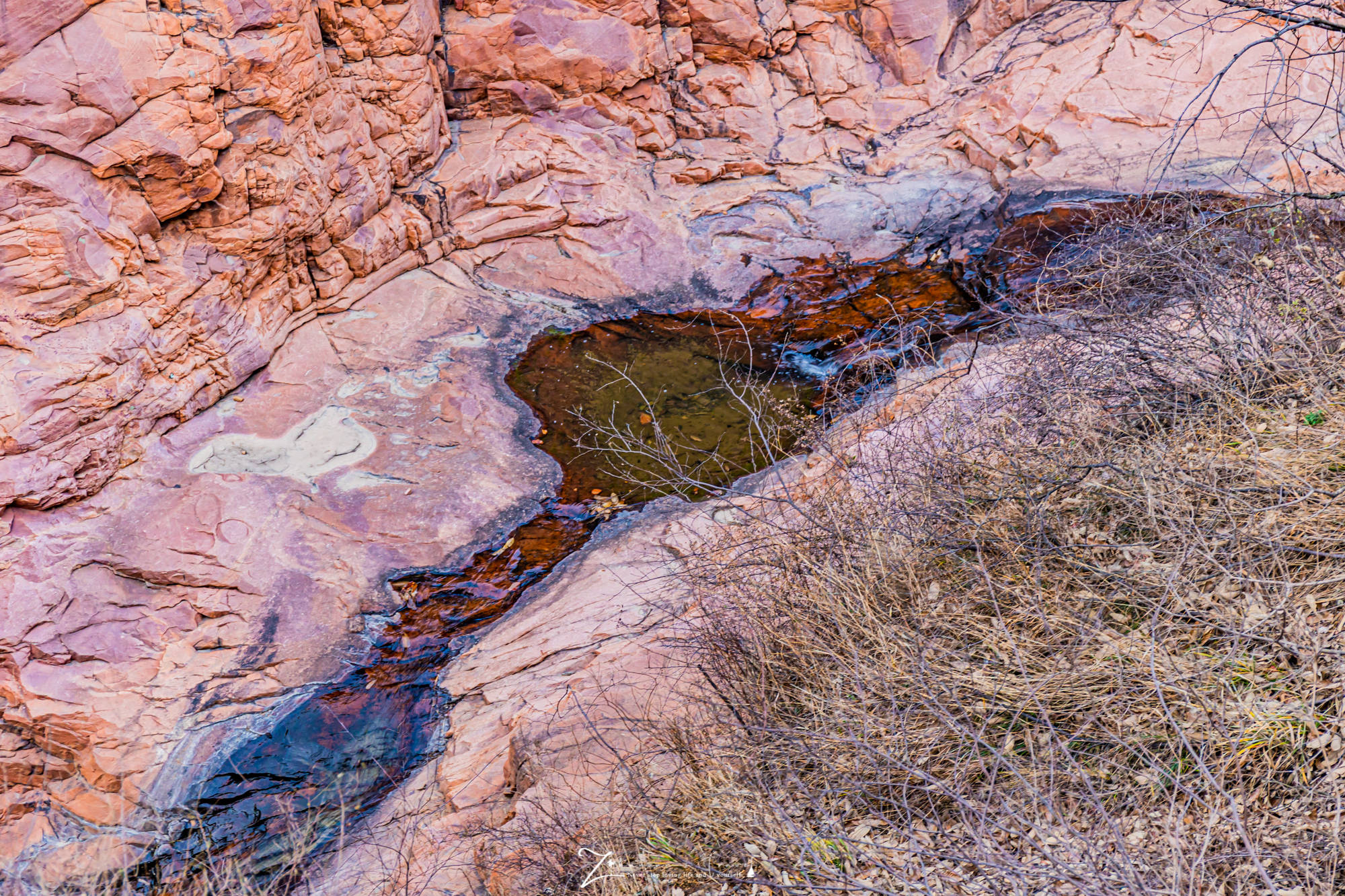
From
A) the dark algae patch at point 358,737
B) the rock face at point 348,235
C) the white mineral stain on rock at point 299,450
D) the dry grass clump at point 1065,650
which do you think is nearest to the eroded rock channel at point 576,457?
the dark algae patch at point 358,737

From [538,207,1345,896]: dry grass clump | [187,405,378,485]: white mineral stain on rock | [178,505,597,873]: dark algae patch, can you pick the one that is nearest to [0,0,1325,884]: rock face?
[187,405,378,485]: white mineral stain on rock

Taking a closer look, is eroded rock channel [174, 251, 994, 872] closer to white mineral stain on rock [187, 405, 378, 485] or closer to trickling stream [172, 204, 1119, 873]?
trickling stream [172, 204, 1119, 873]

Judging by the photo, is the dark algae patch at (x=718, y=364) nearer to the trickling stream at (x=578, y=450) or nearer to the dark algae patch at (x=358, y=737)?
the trickling stream at (x=578, y=450)

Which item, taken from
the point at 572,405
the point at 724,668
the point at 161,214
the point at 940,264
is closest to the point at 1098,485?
the point at 724,668

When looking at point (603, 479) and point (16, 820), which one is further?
point (603, 479)

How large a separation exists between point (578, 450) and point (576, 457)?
0.06 m

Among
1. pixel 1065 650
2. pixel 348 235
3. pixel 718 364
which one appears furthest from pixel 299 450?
pixel 1065 650

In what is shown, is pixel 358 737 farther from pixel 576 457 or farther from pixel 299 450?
pixel 576 457

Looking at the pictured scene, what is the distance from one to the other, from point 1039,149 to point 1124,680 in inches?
279

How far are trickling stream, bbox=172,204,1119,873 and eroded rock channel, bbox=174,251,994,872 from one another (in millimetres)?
11

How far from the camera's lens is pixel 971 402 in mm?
4438

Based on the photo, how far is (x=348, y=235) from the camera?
6984mm

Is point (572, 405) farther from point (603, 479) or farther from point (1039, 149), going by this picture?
point (1039, 149)

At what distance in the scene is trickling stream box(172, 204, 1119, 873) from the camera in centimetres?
456
